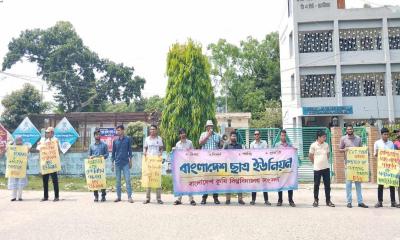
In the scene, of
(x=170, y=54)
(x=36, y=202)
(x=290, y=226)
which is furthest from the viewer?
(x=170, y=54)

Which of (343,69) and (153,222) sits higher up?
(343,69)

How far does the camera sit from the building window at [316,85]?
3120 centimetres

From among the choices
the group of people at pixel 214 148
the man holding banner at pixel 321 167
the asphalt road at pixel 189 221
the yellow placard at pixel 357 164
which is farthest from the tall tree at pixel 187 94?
the yellow placard at pixel 357 164

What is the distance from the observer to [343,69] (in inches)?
1216

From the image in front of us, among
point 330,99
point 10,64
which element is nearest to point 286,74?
point 330,99

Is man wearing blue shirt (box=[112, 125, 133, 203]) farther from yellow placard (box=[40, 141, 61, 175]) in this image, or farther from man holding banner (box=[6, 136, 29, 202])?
man holding banner (box=[6, 136, 29, 202])

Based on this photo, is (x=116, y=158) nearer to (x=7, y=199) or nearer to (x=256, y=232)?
(x=7, y=199)

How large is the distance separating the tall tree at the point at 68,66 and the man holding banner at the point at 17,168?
154 feet

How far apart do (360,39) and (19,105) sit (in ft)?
103

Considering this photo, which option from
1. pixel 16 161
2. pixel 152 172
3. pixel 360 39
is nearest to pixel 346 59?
pixel 360 39

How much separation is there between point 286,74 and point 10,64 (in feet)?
137

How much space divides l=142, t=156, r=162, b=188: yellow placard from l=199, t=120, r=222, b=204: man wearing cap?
1.21 m

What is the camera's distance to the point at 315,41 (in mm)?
31531

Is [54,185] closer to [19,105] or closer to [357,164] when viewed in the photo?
[357,164]
